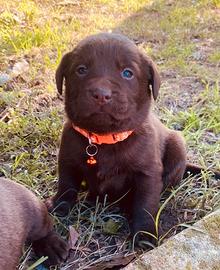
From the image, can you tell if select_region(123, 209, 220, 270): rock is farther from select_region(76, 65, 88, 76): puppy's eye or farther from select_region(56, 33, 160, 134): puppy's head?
select_region(76, 65, 88, 76): puppy's eye

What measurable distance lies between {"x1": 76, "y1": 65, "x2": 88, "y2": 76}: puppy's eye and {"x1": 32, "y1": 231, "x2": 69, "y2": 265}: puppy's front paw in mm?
832

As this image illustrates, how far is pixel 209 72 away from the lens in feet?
17.7

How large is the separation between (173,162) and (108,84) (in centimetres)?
90

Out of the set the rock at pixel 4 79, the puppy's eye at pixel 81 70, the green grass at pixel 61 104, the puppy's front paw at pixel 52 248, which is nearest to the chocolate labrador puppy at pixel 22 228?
the puppy's front paw at pixel 52 248

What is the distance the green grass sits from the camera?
3455 millimetres

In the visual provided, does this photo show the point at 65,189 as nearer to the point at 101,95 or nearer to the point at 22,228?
the point at 22,228

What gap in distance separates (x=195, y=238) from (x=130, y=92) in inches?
30.9

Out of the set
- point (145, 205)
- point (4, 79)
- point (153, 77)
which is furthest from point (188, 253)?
point (4, 79)

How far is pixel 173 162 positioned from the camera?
350 centimetres

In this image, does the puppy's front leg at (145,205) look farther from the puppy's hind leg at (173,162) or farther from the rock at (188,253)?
the rock at (188,253)

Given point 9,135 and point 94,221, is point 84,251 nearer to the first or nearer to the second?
point 94,221

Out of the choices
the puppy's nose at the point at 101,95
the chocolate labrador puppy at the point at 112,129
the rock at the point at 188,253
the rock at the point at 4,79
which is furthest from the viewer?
the rock at the point at 4,79

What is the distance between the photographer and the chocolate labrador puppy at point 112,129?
113 inches

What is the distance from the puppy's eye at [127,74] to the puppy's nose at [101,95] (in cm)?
19
